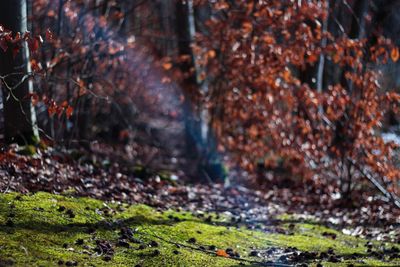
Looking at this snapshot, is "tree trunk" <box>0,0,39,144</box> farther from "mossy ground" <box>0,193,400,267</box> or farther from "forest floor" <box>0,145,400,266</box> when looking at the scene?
"mossy ground" <box>0,193,400,267</box>

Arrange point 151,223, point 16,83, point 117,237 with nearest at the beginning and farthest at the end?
point 117,237 < point 151,223 < point 16,83

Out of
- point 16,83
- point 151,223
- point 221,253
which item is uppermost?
point 16,83

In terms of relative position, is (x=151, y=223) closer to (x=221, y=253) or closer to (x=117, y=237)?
(x=117, y=237)

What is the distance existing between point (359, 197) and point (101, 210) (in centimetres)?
679

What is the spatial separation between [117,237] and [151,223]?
90 cm

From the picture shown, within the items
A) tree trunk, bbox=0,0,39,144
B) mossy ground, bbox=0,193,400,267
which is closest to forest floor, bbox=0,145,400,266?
mossy ground, bbox=0,193,400,267

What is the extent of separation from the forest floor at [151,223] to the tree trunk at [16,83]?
0.41 metres

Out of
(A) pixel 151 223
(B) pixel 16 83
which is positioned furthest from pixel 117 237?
(B) pixel 16 83

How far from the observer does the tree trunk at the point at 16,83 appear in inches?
A: 296

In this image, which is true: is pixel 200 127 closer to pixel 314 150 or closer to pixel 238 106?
pixel 238 106

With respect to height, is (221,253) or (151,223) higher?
(151,223)

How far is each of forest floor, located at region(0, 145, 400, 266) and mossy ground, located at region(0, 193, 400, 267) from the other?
0.5 inches

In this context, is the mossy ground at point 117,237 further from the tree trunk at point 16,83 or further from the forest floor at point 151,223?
the tree trunk at point 16,83

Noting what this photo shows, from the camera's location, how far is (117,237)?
5961 mm
